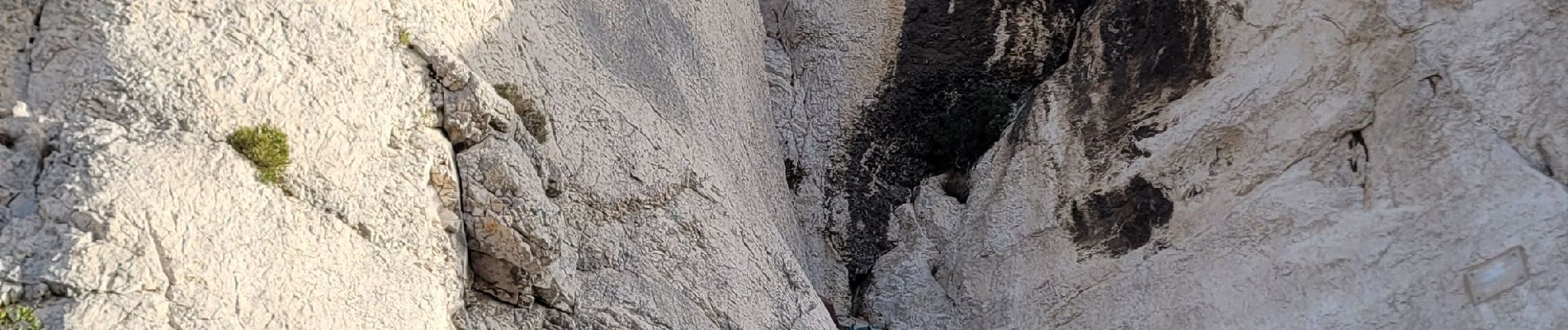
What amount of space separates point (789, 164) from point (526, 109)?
5.28 meters

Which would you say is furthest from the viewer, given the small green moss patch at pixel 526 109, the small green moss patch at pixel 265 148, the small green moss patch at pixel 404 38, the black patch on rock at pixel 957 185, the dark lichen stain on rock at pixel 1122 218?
the black patch on rock at pixel 957 185

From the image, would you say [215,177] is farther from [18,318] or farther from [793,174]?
[793,174]

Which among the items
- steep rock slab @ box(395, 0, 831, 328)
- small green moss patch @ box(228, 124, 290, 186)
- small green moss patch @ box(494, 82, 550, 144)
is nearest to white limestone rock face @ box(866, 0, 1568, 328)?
steep rock slab @ box(395, 0, 831, 328)

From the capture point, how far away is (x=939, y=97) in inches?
551

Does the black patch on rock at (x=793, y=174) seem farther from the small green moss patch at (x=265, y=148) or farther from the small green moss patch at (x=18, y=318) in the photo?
the small green moss patch at (x=18, y=318)

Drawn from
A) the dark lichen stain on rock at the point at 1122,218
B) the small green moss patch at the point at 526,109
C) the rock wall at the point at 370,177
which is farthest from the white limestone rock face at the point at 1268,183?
the small green moss patch at the point at 526,109

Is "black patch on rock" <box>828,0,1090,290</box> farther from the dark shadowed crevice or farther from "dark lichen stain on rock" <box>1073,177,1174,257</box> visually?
"dark lichen stain on rock" <box>1073,177,1174,257</box>

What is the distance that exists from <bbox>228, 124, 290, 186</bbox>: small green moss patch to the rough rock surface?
0.08 m

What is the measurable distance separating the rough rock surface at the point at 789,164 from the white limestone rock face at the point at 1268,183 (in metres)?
0.02

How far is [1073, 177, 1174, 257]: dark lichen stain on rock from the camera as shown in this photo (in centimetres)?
1166

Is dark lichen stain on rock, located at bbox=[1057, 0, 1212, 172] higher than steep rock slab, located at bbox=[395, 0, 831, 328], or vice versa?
dark lichen stain on rock, located at bbox=[1057, 0, 1212, 172]

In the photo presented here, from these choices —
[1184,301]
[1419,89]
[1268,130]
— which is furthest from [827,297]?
[1419,89]

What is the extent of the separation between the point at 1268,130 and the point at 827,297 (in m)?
4.40

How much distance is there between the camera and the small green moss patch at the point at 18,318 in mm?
5746
